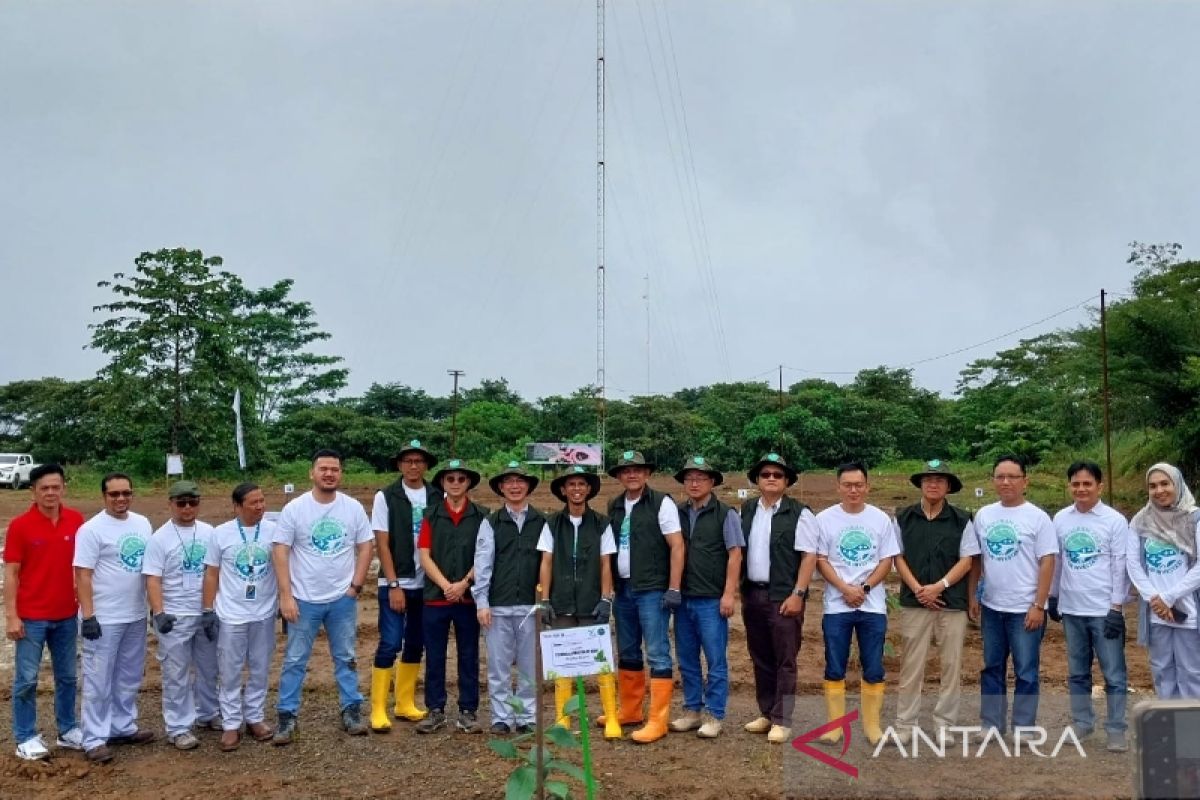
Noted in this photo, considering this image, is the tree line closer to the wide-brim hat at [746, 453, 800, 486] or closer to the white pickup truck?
the white pickup truck

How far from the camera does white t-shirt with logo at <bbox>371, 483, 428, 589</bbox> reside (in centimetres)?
632

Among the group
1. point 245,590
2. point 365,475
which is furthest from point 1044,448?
point 245,590

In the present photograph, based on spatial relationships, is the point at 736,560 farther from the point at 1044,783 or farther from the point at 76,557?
the point at 76,557

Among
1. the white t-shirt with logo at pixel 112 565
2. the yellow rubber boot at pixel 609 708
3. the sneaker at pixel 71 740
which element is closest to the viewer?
the white t-shirt with logo at pixel 112 565

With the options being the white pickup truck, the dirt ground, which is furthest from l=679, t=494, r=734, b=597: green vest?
the white pickup truck

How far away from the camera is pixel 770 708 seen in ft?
19.9

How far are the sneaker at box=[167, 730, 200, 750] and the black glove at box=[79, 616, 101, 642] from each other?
835mm

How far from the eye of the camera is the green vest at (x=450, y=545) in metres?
6.15

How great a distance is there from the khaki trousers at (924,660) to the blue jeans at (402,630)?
3135 millimetres

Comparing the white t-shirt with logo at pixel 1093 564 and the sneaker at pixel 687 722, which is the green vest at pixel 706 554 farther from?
the white t-shirt with logo at pixel 1093 564

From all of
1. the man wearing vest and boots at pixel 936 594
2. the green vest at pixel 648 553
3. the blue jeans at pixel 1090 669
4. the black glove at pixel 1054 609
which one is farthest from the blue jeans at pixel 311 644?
the blue jeans at pixel 1090 669

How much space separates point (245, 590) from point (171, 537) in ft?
1.87

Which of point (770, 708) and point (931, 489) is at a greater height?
point (931, 489)

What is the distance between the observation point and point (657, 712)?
5.96 meters
